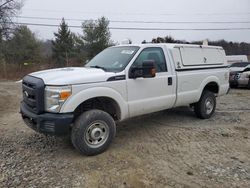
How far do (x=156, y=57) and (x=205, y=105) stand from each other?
7.03 ft

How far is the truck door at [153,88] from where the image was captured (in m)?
5.52

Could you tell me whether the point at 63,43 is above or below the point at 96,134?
above

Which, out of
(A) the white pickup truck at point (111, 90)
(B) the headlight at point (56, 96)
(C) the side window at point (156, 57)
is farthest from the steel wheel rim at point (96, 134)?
(C) the side window at point (156, 57)

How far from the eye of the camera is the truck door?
552cm

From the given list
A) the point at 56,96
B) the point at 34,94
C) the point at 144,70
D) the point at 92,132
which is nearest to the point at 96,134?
the point at 92,132

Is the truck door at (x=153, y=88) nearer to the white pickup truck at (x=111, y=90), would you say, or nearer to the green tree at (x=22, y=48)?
the white pickup truck at (x=111, y=90)

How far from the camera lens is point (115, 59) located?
229 inches

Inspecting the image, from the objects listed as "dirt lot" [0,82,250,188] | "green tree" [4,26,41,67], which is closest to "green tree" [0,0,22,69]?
"green tree" [4,26,41,67]

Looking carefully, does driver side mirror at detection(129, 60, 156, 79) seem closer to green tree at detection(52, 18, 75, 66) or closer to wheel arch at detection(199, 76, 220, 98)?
wheel arch at detection(199, 76, 220, 98)

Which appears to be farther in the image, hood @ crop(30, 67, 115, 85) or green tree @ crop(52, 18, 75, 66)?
green tree @ crop(52, 18, 75, 66)

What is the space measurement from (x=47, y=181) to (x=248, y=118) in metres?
5.57

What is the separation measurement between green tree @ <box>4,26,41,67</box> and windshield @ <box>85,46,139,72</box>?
2805 cm

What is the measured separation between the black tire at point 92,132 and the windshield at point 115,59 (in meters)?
1.02

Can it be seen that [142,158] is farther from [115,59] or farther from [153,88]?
[115,59]
